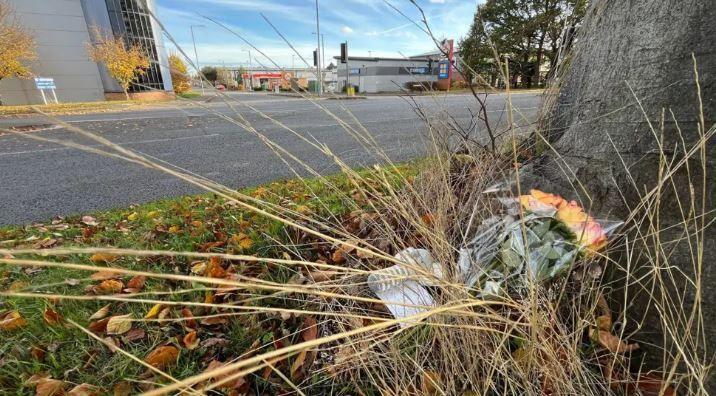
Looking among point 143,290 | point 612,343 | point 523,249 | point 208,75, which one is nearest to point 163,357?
point 143,290

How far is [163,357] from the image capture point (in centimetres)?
109

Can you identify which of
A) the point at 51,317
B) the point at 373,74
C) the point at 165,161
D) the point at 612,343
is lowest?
the point at 51,317

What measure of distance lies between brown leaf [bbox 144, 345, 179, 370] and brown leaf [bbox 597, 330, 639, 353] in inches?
51.4

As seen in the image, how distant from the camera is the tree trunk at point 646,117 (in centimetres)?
93

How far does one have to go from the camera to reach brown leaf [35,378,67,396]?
0.99m

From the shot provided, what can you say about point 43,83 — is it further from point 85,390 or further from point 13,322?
point 85,390

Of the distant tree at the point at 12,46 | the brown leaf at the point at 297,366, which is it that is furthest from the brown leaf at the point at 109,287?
the distant tree at the point at 12,46

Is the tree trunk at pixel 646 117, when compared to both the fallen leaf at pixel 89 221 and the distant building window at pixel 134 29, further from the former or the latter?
the distant building window at pixel 134 29

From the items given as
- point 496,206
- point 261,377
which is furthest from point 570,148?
point 261,377

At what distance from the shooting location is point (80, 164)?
4.43 meters

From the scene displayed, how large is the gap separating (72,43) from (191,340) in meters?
27.5

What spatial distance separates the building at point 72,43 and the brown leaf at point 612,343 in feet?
77.4

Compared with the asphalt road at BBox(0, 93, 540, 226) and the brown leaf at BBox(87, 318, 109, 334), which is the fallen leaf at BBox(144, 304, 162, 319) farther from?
the asphalt road at BBox(0, 93, 540, 226)

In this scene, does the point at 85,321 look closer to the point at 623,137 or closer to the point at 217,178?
the point at 623,137
